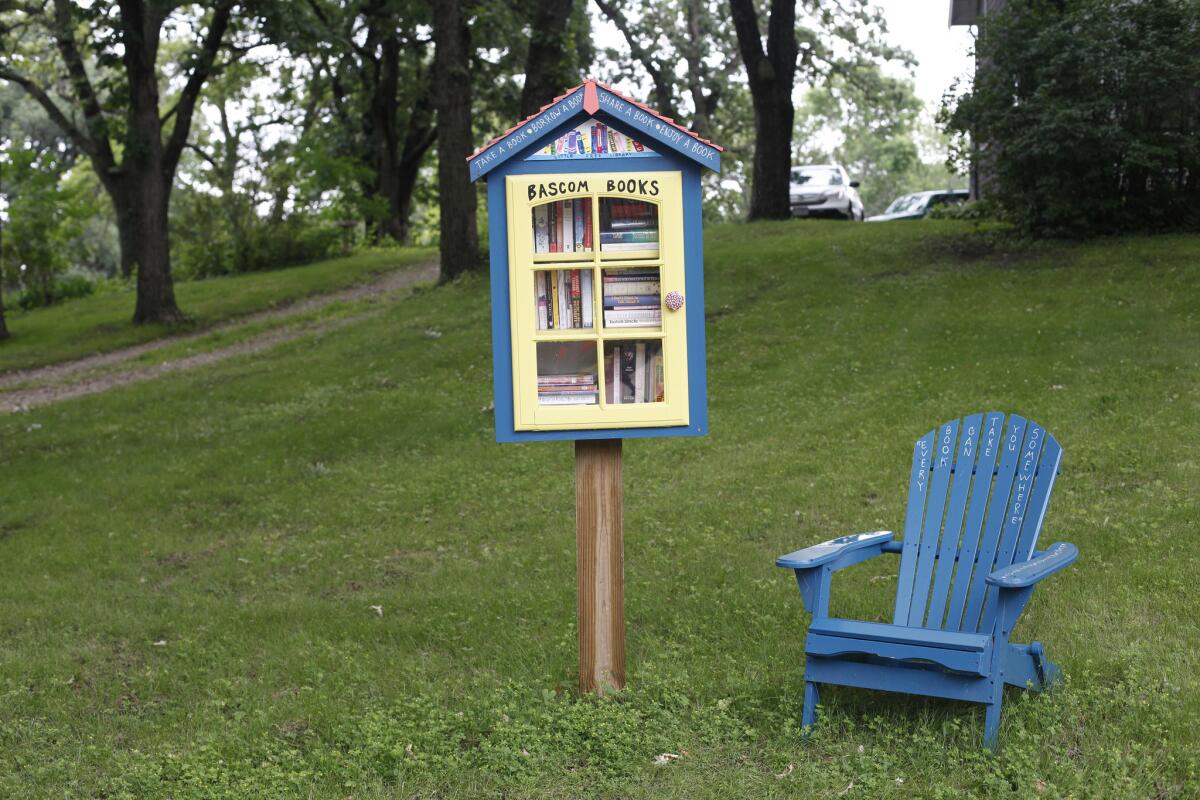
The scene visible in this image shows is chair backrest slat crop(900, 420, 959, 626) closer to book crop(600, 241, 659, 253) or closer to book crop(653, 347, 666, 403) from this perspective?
book crop(653, 347, 666, 403)

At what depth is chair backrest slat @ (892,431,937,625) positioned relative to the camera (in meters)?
5.15

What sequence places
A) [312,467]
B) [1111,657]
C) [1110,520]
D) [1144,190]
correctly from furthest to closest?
[1144,190], [312,467], [1110,520], [1111,657]

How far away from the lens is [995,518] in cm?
508

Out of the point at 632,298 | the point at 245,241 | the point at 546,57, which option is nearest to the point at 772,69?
the point at 546,57

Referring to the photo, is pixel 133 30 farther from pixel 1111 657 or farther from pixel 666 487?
pixel 1111 657

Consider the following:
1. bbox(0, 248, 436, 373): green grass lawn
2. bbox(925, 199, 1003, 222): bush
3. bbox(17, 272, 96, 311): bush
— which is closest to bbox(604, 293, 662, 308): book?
bbox(925, 199, 1003, 222): bush

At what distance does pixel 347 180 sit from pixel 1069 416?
21.4 m

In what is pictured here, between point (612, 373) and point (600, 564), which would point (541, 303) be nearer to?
point (612, 373)

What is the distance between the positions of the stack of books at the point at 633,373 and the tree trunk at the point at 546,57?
14.2 meters

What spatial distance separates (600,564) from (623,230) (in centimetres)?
136

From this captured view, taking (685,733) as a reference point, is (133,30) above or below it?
above

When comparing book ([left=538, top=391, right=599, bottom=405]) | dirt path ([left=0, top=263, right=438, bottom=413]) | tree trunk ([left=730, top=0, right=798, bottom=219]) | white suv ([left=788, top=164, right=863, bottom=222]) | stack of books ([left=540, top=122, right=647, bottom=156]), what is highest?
tree trunk ([left=730, top=0, right=798, bottom=219])

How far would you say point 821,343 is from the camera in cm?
→ 1278

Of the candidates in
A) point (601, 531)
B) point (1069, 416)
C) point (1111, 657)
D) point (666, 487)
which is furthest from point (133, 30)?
point (1111, 657)
